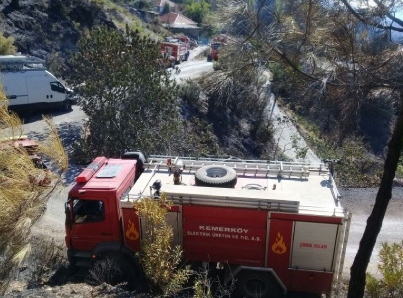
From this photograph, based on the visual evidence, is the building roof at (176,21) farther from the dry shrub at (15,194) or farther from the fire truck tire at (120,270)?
the dry shrub at (15,194)

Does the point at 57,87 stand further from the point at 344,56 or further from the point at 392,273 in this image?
the point at 392,273

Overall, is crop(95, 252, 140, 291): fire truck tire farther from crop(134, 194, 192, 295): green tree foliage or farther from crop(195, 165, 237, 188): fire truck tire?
crop(195, 165, 237, 188): fire truck tire

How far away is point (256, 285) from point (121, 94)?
1031cm

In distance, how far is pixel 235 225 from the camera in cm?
860

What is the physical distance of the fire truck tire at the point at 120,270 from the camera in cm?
899

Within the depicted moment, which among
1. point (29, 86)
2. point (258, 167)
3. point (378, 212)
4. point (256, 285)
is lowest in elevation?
point (256, 285)

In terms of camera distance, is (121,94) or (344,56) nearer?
(344,56)

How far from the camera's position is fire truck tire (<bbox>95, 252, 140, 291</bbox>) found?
8992mm

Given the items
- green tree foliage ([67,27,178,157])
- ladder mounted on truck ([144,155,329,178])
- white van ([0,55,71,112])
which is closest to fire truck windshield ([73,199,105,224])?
ladder mounted on truck ([144,155,329,178])

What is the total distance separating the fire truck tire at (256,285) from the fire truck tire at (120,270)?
217 cm

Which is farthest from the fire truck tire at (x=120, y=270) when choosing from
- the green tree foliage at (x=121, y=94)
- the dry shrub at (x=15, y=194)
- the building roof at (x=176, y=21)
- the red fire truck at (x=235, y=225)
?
the building roof at (x=176, y=21)

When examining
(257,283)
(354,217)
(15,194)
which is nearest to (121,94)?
(354,217)

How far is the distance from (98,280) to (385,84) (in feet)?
21.6

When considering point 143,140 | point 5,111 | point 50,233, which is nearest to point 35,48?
point 143,140
